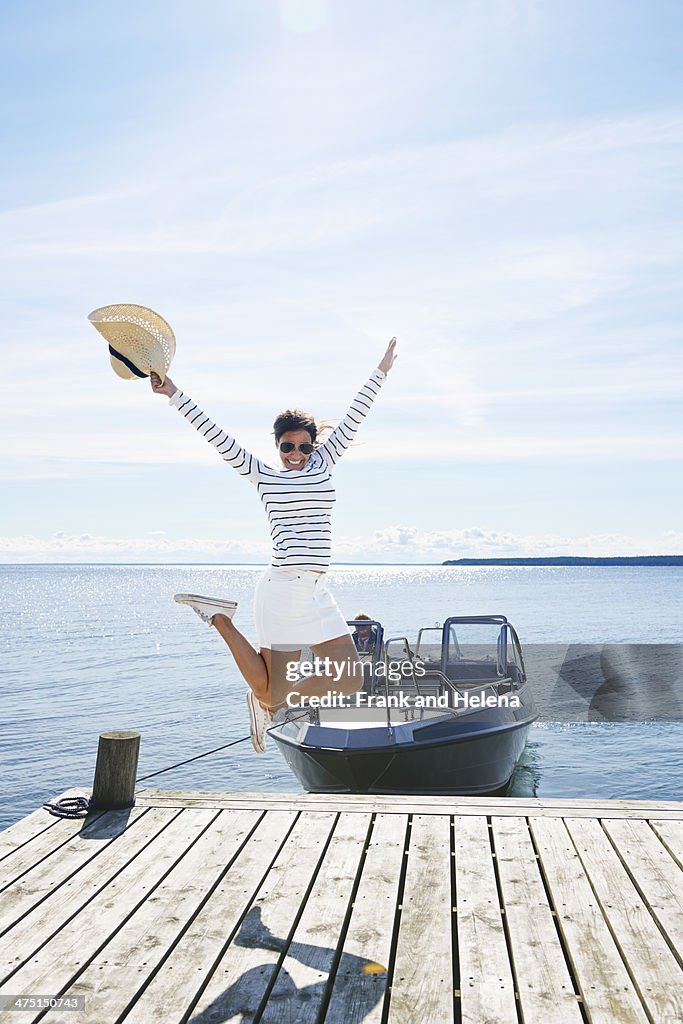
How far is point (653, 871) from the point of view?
17.2 ft

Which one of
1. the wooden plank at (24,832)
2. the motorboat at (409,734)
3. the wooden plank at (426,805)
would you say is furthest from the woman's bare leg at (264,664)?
the motorboat at (409,734)

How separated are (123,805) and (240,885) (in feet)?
6.07

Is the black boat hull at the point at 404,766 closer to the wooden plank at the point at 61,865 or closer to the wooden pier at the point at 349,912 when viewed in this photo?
the wooden pier at the point at 349,912

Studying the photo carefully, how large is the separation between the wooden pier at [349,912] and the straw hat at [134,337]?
10.0 feet

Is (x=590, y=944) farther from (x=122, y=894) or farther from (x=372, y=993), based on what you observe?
(x=122, y=894)

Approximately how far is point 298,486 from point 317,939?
253 cm

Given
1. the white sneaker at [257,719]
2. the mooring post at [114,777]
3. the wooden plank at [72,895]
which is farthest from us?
the mooring post at [114,777]

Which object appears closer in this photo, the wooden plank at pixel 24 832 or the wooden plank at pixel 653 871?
the wooden plank at pixel 653 871

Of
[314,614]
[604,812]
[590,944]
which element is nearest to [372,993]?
[590,944]

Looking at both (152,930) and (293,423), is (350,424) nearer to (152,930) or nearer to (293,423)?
(293,423)

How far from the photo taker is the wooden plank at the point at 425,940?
12.3 ft

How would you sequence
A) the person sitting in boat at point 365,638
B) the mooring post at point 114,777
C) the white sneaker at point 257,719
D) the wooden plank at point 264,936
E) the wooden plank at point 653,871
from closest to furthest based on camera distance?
the wooden plank at point 264,936
the wooden plank at point 653,871
the white sneaker at point 257,719
the mooring post at point 114,777
the person sitting in boat at point 365,638

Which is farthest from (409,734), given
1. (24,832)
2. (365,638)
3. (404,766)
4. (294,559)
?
(294,559)

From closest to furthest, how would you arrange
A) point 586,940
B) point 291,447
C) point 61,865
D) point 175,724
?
point 586,940, point 61,865, point 291,447, point 175,724
